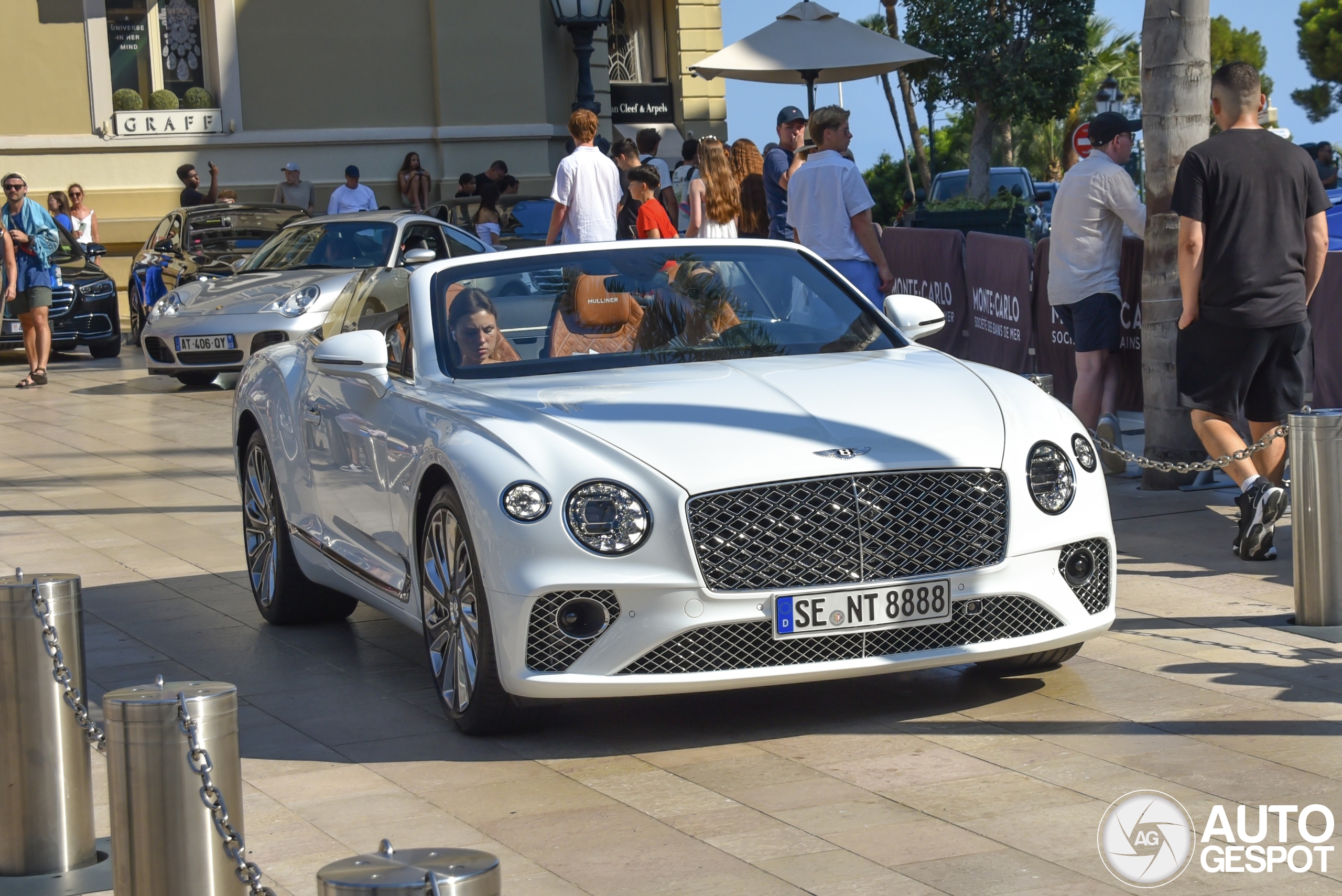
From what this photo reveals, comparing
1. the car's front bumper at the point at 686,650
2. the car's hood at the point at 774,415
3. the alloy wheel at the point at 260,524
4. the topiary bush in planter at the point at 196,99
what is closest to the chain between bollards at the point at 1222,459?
the car's hood at the point at 774,415

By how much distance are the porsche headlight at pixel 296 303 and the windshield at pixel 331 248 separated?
628 millimetres

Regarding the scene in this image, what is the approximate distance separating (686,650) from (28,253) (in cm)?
1372

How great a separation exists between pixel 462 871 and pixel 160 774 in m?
1.26

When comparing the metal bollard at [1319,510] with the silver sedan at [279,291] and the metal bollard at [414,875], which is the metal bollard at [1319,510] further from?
the silver sedan at [279,291]

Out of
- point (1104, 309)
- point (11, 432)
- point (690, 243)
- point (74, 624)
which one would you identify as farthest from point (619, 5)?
point (74, 624)

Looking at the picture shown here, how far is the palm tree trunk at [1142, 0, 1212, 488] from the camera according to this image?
30.5ft

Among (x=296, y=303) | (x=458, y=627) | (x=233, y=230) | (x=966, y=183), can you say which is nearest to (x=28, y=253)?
(x=296, y=303)

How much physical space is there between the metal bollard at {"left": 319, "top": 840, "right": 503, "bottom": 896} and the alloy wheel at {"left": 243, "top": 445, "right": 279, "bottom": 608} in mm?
4938

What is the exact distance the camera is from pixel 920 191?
188ft

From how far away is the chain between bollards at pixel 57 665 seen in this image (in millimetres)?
4473

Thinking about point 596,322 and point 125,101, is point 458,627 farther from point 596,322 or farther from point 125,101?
point 125,101

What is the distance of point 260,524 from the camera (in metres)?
7.74

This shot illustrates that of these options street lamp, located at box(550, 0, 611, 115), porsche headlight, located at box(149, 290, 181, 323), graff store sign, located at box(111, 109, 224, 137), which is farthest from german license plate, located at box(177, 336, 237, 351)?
graff store sign, located at box(111, 109, 224, 137)

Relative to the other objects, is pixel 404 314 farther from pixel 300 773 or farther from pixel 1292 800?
pixel 1292 800
